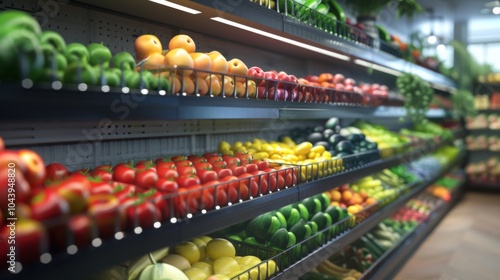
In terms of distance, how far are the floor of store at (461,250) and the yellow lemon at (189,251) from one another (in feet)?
7.15

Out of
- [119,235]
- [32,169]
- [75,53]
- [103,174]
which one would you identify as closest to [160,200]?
[119,235]

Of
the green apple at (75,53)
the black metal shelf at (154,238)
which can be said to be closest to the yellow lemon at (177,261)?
the black metal shelf at (154,238)

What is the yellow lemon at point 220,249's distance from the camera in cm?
214

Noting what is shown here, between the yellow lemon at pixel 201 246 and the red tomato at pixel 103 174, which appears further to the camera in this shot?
the yellow lemon at pixel 201 246

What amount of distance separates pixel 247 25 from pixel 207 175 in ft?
2.74

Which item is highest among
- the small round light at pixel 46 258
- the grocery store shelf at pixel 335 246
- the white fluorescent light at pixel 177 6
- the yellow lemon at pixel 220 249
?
the white fluorescent light at pixel 177 6

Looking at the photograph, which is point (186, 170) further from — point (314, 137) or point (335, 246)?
point (314, 137)

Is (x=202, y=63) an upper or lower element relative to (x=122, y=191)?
upper

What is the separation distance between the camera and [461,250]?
14.3ft

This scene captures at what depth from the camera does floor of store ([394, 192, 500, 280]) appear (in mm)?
3746

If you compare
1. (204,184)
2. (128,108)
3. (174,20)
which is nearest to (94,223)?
(128,108)

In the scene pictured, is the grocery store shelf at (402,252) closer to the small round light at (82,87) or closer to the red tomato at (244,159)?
the red tomato at (244,159)

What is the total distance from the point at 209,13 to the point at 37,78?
1.01m

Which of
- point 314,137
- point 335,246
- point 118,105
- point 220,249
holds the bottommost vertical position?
point 335,246
